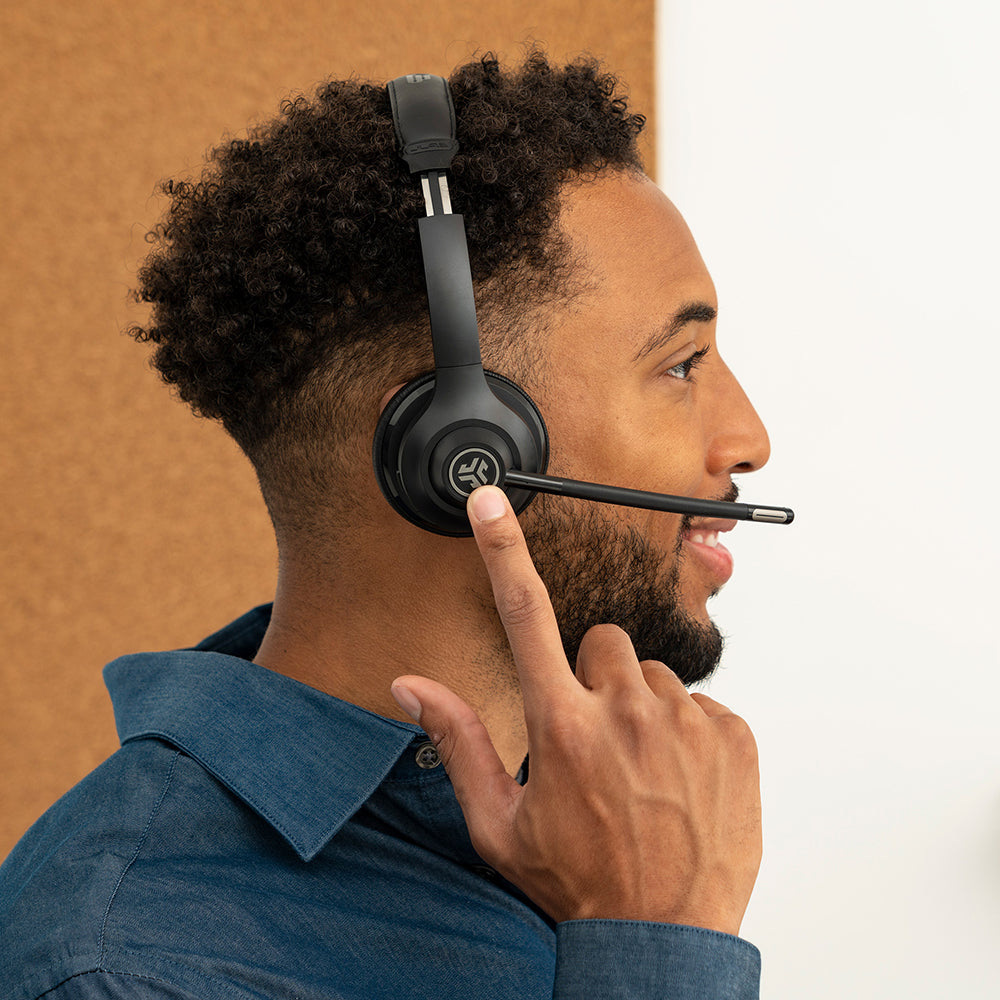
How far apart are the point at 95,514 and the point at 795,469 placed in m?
1.23

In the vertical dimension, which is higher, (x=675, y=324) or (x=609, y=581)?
(x=675, y=324)

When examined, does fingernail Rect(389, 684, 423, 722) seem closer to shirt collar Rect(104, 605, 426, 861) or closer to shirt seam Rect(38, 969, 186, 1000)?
shirt collar Rect(104, 605, 426, 861)

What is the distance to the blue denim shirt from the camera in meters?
0.62

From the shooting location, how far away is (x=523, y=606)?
65 centimetres

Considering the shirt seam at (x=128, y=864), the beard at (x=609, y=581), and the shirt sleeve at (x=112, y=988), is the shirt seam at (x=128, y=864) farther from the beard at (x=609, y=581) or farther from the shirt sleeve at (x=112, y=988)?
the beard at (x=609, y=581)

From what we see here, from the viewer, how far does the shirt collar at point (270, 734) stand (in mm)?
750

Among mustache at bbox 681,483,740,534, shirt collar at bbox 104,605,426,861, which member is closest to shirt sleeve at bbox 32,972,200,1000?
shirt collar at bbox 104,605,426,861

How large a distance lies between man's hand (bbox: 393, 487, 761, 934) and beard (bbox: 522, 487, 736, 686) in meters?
0.19

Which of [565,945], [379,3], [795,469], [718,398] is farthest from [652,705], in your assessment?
[379,3]

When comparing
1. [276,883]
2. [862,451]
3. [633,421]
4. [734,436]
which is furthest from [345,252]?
[862,451]

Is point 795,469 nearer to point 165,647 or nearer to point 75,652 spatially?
point 165,647

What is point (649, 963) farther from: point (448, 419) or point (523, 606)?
point (448, 419)

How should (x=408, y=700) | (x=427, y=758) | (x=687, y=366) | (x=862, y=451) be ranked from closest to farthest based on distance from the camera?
(x=408, y=700), (x=427, y=758), (x=687, y=366), (x=862, y=451)

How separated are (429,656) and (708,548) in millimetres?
307
